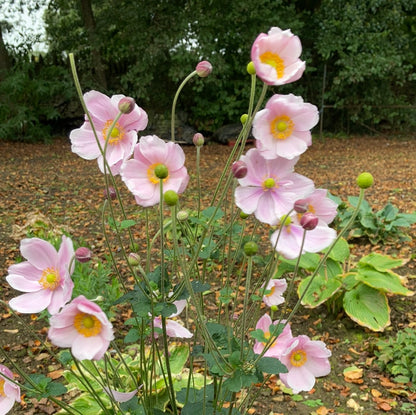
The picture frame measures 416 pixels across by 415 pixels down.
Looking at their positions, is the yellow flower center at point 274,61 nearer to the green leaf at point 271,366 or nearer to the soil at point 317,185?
the green leaf at point 271,366

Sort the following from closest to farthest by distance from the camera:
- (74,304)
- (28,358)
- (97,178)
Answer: (74,304)
(28,358)
(97,178)

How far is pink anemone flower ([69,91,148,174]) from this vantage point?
0.96 metres

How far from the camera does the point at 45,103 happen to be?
9570mm

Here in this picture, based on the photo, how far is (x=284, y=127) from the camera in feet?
2.86

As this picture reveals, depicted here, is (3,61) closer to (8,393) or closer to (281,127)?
(8,393)

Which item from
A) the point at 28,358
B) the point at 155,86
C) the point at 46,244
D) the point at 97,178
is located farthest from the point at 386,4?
the point at 46,244

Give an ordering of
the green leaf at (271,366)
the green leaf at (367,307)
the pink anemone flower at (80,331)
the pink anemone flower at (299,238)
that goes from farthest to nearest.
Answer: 1. the green leaf at (367,307)
2. the green leaf at (271,366)
3. the pink anemone flower at (299,238)
4. the pink anemone flower at (80,331)

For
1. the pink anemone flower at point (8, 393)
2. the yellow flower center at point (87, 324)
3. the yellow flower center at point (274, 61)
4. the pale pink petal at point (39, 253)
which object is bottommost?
the pink anemone flower at point (8, 393)

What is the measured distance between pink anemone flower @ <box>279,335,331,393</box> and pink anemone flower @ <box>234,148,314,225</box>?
42 cm

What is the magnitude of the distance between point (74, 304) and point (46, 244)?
201 mm

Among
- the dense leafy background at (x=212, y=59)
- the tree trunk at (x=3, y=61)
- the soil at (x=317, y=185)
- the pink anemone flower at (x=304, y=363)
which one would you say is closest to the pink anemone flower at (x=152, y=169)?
the pink anemone flower at (x=304, y=363)

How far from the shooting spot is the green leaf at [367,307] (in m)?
2.44

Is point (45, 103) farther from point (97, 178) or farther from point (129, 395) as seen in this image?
point (129, 395)

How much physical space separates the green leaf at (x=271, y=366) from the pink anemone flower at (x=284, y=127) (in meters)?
0.44
